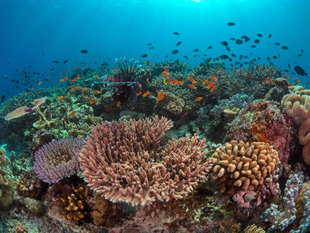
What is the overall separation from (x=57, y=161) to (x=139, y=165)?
86.4 inches

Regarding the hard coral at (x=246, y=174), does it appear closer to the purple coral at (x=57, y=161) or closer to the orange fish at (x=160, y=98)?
the purple coral at (x=57, y=161)

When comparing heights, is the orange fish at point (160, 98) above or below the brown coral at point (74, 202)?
above

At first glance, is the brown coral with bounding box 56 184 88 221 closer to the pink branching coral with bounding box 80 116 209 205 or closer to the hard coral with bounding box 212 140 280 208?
the pink branching coral with bounding box 80 116 209 205

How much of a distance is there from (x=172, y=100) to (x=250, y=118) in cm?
390

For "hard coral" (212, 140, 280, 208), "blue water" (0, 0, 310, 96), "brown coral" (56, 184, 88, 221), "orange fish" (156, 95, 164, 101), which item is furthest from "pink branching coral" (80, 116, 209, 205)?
"blue water" (0, 0, 310, 96)

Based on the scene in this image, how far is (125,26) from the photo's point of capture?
393 ft

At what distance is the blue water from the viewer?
191 ft

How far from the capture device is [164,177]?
2.68 metres

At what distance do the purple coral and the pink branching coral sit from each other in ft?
1.82

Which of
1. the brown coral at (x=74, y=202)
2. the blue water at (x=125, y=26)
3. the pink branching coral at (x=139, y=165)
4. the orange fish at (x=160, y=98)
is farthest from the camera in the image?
the blue water at (x=125, y=26)

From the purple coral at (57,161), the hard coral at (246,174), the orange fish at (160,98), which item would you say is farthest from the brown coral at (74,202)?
the orange fish at (160,98)

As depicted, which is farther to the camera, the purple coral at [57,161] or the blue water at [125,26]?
the blue water at [125,26]

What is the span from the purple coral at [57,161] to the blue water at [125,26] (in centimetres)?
1665

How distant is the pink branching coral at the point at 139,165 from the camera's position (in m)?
2.50
